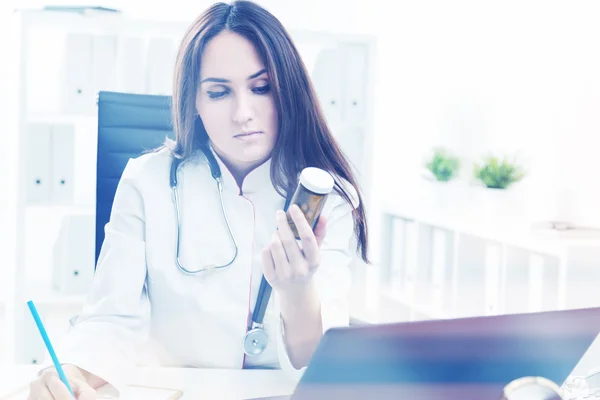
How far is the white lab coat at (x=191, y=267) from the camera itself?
0.92 meters

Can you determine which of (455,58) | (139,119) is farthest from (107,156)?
(455,58)

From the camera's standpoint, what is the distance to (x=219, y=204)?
104 cm

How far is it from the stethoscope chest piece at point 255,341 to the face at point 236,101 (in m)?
0.29

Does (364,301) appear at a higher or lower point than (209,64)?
lower

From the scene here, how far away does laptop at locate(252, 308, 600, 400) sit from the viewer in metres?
0.38

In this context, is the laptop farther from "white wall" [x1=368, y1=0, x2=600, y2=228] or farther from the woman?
"white wall" [x1=368, y1=0, x2=600, y2=228]

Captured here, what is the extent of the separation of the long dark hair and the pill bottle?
346 mm

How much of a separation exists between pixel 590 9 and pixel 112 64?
1.24 metres

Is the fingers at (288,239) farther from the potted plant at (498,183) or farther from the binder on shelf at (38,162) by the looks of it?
the binder on shelf at (38,162)

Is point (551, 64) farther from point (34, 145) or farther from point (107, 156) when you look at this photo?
point (34, 145)

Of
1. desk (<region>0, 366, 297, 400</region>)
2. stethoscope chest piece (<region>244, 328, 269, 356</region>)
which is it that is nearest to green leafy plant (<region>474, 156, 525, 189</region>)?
stethoscope chest piece (<region>244, 328, 269, 356</region>)

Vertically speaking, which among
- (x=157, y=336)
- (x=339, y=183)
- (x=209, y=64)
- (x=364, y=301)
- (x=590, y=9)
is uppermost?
(x=590, y=9)

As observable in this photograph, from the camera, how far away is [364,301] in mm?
2354

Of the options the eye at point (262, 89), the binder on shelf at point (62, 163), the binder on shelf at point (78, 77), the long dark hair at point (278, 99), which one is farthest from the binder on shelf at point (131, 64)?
the eye at point (262, 89)
